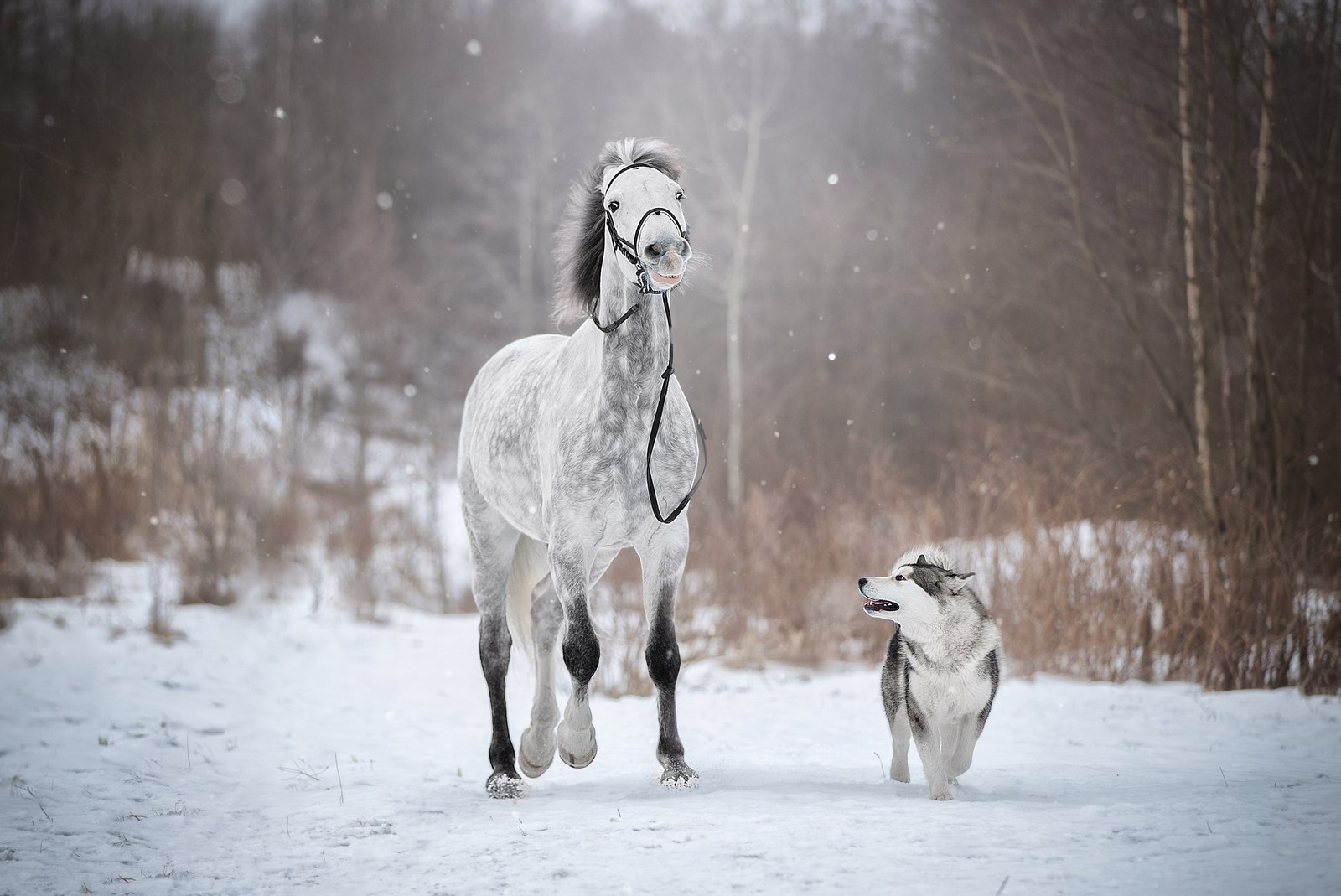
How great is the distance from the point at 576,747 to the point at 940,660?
4.92ft

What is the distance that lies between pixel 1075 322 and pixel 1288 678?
9.71 metres

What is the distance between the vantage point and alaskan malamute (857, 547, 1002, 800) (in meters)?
3.46

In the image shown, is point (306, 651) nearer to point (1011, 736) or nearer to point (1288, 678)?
point (1011, 736)

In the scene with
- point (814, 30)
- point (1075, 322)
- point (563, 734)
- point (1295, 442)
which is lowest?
point (563, 734)

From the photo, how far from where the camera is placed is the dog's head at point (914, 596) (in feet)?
11.6

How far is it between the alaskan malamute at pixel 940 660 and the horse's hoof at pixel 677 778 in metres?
0.93

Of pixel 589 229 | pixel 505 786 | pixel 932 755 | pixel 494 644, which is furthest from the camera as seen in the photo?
pixel 494 644

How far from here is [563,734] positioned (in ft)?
12.1

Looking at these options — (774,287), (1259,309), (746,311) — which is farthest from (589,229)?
(774,287)

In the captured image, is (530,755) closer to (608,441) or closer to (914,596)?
(608,441)

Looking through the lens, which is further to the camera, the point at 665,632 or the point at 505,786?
the point at 505,786

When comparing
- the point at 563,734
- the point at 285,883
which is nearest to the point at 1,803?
the point at 285,883

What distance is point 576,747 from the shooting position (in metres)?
3.66

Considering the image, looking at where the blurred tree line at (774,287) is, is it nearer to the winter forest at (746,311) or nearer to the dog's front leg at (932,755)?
the winter forest at (746,311)
